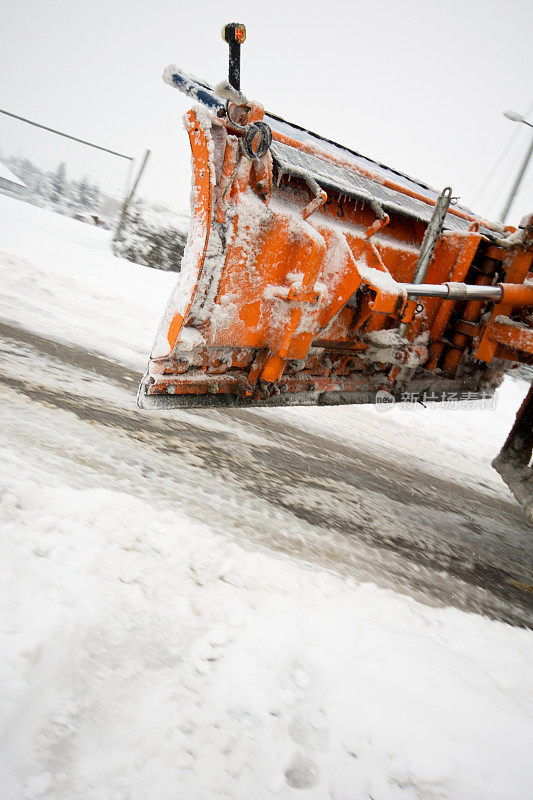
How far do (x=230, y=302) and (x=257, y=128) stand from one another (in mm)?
721

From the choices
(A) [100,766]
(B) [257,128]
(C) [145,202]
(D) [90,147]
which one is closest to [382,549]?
(A) [100,766]

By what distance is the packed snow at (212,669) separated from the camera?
40.6 inches

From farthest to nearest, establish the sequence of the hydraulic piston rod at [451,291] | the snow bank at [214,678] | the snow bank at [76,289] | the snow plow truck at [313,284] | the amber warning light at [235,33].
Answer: the snow bank at [76,289]
the hydraulic piston rod at [451,291]
the snow plow truck at [313,284]
the amber warning light at [235,33]
the snow bank at [214,678]

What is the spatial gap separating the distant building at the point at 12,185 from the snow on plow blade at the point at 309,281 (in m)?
12.4

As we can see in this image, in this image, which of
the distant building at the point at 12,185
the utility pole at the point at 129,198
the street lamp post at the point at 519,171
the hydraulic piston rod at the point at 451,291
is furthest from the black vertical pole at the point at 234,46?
the distant building at the point at 12,185

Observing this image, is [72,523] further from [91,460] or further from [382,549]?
[382,549]

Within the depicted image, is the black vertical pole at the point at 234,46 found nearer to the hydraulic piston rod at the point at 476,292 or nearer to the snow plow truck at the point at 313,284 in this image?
Result: the snow plow truck at the point at 313,284

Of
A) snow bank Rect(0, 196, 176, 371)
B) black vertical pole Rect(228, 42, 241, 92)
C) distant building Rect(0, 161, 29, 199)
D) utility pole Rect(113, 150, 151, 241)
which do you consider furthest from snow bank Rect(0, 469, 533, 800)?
distant building Rect(0, 161, 29, 199)

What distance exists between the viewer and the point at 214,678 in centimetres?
124

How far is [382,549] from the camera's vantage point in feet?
7.44

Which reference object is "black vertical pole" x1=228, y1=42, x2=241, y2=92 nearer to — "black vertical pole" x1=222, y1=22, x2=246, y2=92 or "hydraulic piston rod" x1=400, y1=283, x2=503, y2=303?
"black vertical pole" x1=222, y1=22, x2=246, y2=92

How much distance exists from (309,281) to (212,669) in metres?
1.61

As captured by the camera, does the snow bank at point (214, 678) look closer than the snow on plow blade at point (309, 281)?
Yes

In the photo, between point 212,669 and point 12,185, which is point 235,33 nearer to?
point 212,669
